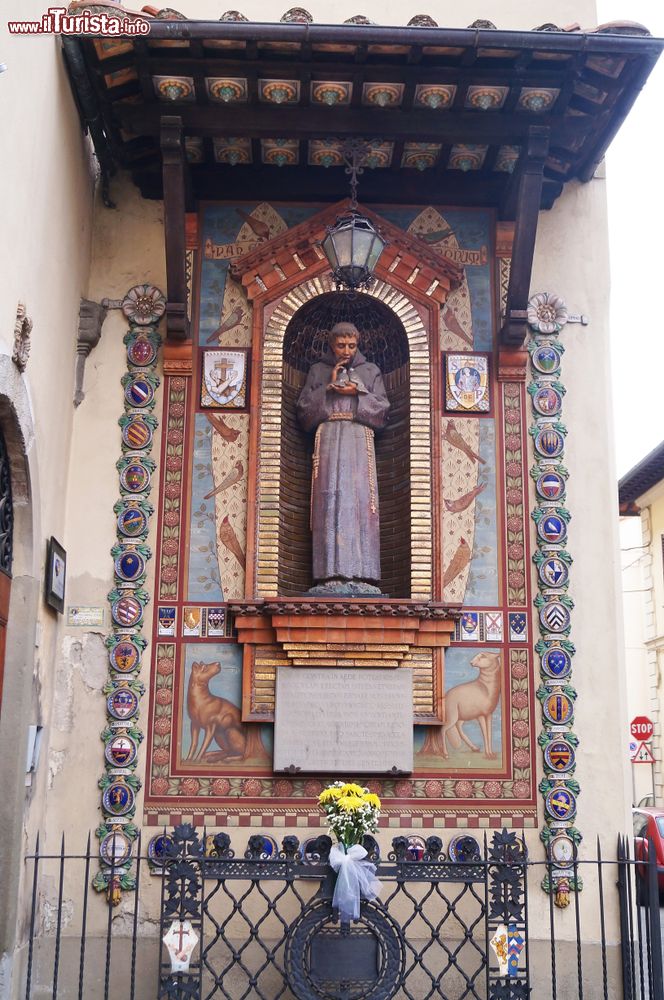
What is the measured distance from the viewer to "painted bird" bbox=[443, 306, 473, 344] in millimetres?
9820

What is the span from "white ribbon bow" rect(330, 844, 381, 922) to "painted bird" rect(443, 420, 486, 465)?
11.3ft

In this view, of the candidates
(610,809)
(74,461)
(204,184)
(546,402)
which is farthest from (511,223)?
(610,809)

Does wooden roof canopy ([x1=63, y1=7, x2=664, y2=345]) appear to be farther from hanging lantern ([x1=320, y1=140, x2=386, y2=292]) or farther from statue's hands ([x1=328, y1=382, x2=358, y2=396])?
statue's hands ([x1=328, y1=382, x2=358, y2=396])

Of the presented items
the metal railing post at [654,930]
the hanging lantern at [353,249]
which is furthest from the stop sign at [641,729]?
the hanging lantern at [353,249]

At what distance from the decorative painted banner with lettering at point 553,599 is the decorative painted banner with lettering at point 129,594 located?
3053mm

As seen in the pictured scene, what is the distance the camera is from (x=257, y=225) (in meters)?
9.95

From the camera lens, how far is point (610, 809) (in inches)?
349

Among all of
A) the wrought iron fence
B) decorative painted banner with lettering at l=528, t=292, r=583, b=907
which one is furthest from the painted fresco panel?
the wrought iron fence

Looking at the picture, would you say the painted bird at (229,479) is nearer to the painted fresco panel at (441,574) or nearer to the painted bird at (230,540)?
the painted fresco panel at (441,574)

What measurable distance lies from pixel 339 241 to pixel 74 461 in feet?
8.90

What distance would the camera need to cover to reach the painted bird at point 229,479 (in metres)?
9.38

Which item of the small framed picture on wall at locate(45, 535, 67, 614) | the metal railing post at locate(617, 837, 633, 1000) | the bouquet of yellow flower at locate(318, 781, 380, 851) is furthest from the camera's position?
the small framed picture on wall at locate(45, 535, 67, 614)

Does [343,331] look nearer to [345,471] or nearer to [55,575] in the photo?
[345,471]

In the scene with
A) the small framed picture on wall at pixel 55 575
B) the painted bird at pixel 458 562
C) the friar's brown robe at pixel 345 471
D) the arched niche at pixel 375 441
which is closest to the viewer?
the small framed picture on wall at pixel 55 575
